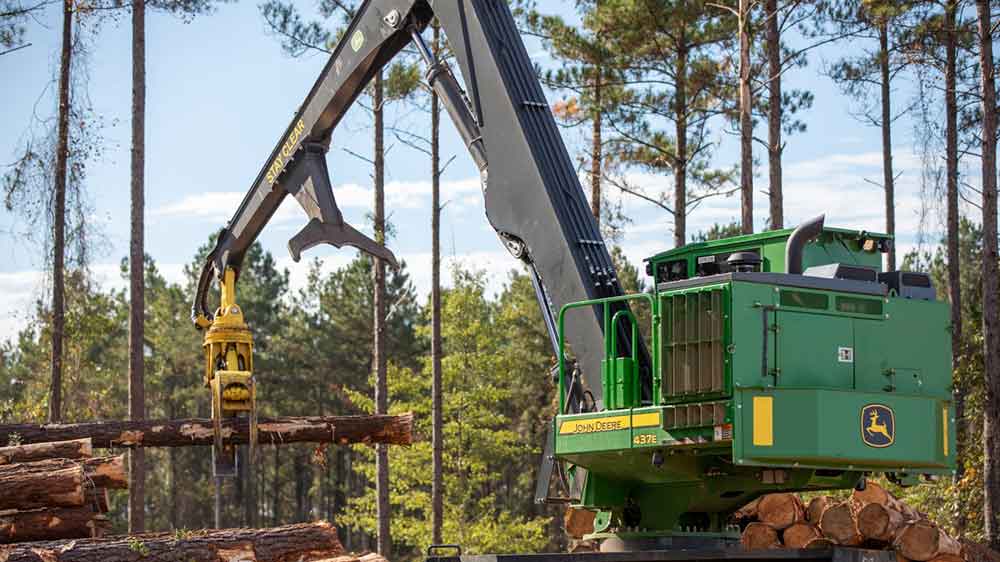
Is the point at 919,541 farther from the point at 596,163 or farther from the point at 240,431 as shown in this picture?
the point at 596,163

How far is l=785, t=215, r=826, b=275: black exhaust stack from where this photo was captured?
33.4 feet

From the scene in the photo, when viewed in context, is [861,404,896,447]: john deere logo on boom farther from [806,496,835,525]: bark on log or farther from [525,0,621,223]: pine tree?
[525,0,621,223]: pine tree

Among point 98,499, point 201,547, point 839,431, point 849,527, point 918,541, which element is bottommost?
point 918,541

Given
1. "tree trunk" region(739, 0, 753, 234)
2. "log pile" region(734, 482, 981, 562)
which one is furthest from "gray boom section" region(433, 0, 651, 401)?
"tree trunk" region(739, 0, 753, 234)

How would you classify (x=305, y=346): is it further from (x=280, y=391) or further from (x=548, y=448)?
(x=548, y=448)

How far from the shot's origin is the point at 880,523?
15.1m

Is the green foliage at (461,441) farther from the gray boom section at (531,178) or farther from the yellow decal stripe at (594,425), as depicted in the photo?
the yellow decal stripe at (594,425)

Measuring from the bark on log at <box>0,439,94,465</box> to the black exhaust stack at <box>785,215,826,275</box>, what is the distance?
7.99 metres

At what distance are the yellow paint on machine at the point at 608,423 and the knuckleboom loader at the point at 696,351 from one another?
1 centimetres

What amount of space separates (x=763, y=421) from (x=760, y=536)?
643 centimetres

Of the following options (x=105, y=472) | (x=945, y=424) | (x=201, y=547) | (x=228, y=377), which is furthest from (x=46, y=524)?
(x=945, y=424)

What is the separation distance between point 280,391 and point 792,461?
53.4m

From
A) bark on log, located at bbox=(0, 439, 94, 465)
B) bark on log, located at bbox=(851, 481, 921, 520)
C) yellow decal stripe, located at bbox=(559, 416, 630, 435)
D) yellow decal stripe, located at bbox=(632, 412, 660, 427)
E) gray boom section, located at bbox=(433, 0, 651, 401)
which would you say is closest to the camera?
yellow decal stripe, located at bbox=(632, 412, 660, 427)

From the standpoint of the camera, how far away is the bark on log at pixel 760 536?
1520 centimetres
